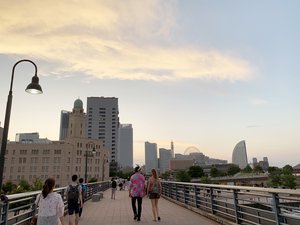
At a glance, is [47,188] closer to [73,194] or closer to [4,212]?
[4,212]

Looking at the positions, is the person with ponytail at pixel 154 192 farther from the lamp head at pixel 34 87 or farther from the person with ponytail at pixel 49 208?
the person with ponytail at pixel 49 208

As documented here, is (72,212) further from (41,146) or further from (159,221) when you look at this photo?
(41,146)

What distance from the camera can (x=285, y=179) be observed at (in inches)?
3243

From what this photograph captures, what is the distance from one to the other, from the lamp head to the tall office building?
182 meters

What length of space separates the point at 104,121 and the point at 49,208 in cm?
19079

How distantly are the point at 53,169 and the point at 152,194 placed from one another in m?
107

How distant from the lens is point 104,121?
19350cm

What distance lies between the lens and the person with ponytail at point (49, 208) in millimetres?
4828

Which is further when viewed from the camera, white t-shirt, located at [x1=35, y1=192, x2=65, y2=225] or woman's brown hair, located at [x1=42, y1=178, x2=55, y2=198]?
woman's brown hair, located at [x1=42, y1=178, x2=55, y2=198]

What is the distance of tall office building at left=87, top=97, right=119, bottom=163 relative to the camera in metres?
190

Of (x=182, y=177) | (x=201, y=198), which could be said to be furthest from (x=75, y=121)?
(x=201, y=198)

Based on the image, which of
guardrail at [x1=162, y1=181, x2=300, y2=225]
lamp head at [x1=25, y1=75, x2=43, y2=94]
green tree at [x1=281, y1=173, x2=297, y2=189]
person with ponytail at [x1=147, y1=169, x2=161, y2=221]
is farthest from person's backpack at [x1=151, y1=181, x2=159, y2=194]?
green tree at [x1=281, y1=173, x2=297, y2=189]

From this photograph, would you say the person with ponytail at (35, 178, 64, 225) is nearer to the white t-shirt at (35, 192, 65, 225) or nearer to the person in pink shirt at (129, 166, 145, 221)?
the white t-shirt at (35, 192, 65, 225)

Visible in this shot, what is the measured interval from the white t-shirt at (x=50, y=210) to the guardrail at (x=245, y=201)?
4.12 m
